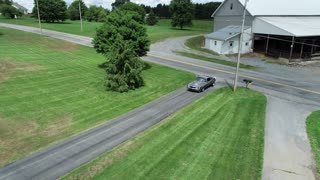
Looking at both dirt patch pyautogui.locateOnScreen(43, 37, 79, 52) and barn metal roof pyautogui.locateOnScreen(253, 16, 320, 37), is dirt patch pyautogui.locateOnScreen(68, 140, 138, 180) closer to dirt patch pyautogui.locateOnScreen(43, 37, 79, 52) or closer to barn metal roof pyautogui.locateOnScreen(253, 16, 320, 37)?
dirt patch pyautogui.locateOnScreen(43, 37, 79, 52)

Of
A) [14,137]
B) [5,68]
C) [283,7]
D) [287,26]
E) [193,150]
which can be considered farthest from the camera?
[283,7]

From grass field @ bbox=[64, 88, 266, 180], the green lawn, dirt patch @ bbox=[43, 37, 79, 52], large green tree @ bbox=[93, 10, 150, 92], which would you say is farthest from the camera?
dirt patch @ bbox=[43, 37, 79, 52]

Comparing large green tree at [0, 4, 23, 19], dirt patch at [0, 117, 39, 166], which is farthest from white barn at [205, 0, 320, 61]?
large green tree at [0, 4, 23, 19]

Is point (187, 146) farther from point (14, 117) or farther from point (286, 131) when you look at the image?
point (14, 117)

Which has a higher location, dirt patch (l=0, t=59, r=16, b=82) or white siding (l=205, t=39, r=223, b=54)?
white siding (l=205, t=39, r=223, b=54)

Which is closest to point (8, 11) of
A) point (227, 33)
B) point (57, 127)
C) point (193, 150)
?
point (227, 33)

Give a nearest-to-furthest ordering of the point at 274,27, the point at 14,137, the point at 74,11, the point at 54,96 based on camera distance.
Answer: the point at 14,137 → the point at 54,96 → the point at 274,27 → the point at 74,11

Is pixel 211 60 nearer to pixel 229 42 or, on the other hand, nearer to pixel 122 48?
pixel 229 42
